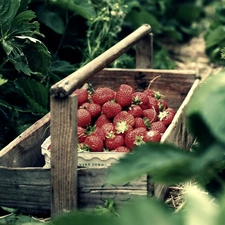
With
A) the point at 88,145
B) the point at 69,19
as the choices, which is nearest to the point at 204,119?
the point at 88,145

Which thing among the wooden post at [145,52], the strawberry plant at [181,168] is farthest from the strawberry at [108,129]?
the strawberry plant at [181,168]

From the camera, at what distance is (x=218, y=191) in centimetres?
197

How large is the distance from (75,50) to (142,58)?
688 mm

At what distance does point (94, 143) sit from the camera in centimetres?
249

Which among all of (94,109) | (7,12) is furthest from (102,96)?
(7,12)

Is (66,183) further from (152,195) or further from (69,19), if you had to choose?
(69,19)

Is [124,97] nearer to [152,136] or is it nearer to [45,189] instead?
[152,136]

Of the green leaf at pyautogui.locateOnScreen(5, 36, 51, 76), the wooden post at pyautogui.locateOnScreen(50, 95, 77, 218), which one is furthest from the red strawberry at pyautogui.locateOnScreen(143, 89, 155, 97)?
the wooden post at pyautogui.locateOnScreen(50, 95, 77, 218)

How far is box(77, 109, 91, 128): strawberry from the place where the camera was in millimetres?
2613

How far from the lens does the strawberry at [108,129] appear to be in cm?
257

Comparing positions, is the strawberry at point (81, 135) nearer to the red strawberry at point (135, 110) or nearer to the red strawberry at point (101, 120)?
the red strawberry at point (101, 120)

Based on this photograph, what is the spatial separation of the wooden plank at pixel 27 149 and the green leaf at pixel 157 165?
4.40 feet

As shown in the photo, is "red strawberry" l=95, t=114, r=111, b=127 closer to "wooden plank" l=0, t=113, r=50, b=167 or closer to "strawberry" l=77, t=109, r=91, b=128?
"strawberry" l=77, t=109, r=91, b=128

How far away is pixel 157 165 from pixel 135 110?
1.64 meters
